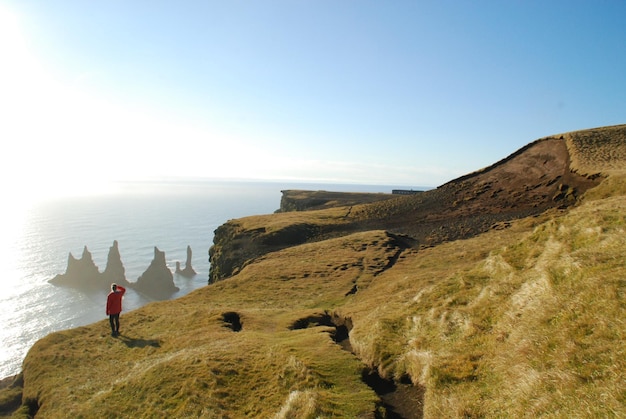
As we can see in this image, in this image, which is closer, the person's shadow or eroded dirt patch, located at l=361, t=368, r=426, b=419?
eroded dirt patch, located at l=361, t=368, r=426, b=419

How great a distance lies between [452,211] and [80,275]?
576 ft

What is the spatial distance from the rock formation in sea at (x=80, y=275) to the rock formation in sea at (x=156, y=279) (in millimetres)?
26202

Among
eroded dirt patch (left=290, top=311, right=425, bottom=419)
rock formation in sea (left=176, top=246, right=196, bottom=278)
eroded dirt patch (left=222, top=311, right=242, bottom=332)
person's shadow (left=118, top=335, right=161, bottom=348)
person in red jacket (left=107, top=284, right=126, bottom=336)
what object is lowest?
rock formation in sea (left=176, top=246, right=196, bottom=278)

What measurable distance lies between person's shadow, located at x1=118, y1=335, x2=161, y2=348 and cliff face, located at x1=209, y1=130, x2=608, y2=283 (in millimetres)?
28128

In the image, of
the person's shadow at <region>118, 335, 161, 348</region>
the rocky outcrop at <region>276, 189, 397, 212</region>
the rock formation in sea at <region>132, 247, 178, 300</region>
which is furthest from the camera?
the rock formation in sea at <region>132, 247, 178, 300</region>

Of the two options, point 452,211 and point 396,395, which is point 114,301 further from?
point 452,211

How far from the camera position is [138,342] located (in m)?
23.4

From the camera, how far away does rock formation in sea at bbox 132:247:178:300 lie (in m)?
158

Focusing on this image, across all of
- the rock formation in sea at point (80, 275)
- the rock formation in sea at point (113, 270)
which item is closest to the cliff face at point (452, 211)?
the rock formation in sea at point (113, 270)

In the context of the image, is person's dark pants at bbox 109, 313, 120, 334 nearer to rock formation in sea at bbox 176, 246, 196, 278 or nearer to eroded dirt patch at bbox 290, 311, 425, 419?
eroded dirt patch at bbox 290, 311, 425, 419

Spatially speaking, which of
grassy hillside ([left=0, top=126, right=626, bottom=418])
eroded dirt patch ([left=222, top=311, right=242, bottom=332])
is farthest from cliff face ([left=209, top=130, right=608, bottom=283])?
eroded dirt patch ([left=222, top=311, right=242, bottom=332])

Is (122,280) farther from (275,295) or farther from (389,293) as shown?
(389,293)

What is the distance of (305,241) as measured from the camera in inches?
2298

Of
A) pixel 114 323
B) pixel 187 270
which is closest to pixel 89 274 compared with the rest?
pixel 187 270
